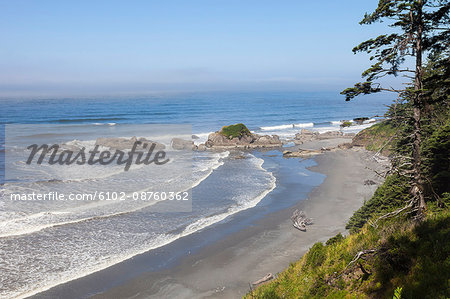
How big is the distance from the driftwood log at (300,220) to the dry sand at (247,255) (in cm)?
33

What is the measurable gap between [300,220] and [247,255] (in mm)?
4741

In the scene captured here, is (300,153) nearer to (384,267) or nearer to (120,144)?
(120,144)

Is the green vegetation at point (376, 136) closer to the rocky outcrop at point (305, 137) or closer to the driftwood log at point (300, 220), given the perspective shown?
the rocky outcrop at point (305, 137)

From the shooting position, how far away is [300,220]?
19.3 meters

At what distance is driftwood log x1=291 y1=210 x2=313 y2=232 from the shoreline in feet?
1.04

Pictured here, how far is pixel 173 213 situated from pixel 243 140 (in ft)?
94.5

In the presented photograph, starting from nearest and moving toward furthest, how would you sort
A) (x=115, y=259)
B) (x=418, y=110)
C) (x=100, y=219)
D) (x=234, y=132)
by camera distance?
(x=418, y=110) → (x=115, y=259) → (x=100, y=219) → (x=234, y=132)

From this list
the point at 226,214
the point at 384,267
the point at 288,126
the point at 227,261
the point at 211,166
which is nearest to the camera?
the point at 384,267

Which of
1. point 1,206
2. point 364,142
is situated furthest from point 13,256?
point 364,142

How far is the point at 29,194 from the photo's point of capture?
939 inches

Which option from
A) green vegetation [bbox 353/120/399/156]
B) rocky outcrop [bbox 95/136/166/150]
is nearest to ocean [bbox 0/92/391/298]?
green vegetation [bbox 353/120/399/156]

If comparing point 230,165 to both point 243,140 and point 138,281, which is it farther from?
point 138,281

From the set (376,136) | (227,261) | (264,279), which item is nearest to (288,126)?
(376,136)

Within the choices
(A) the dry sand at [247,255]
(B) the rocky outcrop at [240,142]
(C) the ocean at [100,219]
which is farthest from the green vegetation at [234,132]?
(A) the dry sand at [247,255]
